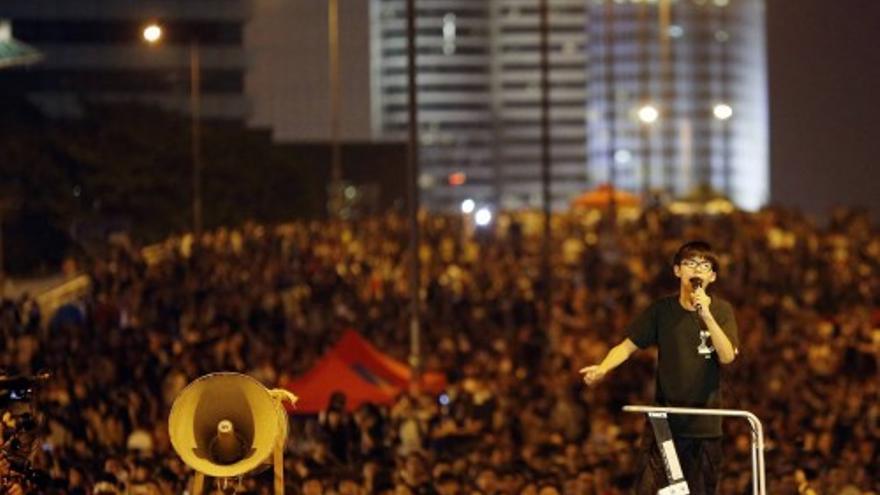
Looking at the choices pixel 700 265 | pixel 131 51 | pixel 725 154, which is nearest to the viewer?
pixel 700 265

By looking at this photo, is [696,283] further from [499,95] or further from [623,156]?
[499,95]

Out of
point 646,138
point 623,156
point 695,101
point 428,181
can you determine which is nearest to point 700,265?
point 646,138

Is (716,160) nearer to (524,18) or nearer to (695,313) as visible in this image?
(524,18)

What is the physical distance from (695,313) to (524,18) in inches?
5634

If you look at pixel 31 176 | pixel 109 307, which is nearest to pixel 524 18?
pixel 31 176

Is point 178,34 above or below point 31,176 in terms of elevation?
above

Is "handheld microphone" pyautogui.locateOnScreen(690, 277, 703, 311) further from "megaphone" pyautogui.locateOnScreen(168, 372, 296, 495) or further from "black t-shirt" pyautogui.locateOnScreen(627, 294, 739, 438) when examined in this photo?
"megaphone" pyautogui.locateOnScreen(168, 372, 296, 495)

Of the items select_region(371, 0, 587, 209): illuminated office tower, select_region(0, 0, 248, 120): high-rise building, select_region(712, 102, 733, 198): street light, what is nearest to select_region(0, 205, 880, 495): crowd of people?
select_region(0, 0, 248, 120): high-rise building

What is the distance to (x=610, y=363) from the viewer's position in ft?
38.2

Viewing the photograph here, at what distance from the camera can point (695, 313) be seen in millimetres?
11516

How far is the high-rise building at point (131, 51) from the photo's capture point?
291ft

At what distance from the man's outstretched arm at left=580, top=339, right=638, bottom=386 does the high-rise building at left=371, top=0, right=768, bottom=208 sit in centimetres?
12636

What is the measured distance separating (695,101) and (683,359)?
138 m

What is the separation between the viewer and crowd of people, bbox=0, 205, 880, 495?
57.8ft
